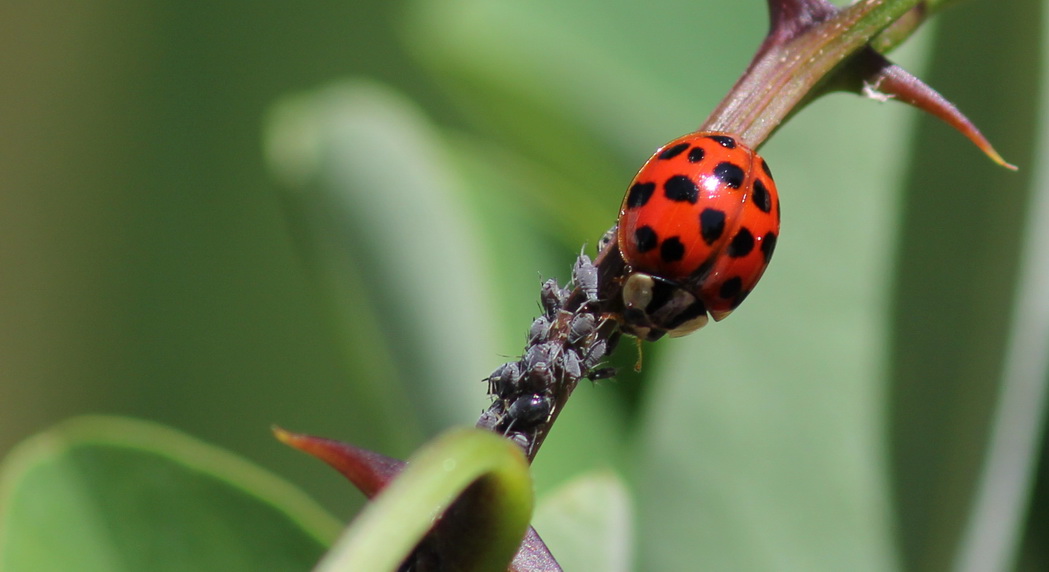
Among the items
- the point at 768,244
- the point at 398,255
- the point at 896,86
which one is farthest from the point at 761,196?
the point at 398,255

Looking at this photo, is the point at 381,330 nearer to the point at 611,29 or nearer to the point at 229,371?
the point at 611,29

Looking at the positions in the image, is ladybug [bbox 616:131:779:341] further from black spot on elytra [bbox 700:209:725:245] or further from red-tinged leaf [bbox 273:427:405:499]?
red-tinged leaf [bbox 273:427:405:499]

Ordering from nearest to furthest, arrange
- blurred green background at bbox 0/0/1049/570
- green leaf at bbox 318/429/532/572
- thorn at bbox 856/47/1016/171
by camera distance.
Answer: green leaf at bbox 318/429/532/572 < thorn at bbox 856/47/1016/171 < blurred green background at bbox 0/0/1049/570

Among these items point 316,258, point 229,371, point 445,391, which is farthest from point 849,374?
point 229,371

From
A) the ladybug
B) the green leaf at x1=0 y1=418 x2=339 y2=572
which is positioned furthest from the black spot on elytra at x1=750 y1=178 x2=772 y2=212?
the green leaf at x1=0 y1=418 x2=339 y2=572

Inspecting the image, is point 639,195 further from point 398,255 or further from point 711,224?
point 398,255

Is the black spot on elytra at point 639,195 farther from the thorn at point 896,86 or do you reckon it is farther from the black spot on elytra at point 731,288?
the thorn at point 896,86
